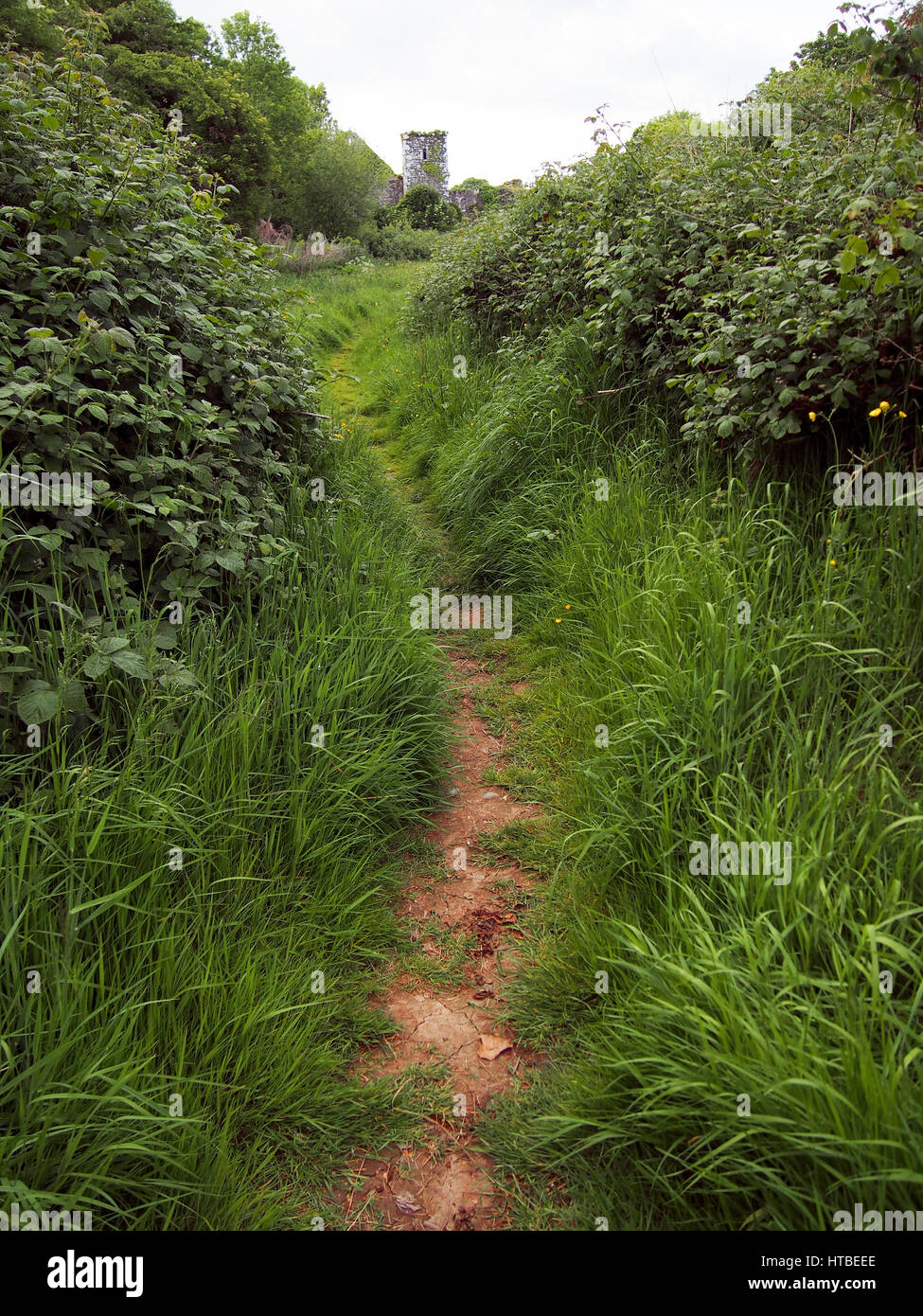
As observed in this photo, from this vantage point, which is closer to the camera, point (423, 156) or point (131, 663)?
point (131, 663)

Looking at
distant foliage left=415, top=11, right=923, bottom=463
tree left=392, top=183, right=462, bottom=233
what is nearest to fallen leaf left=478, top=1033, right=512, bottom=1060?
distant foliage left=415, top=11, right=923, bottom=463

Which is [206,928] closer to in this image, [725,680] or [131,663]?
[131,663]

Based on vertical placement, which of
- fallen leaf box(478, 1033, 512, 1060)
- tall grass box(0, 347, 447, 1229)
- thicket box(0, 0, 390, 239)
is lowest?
fallen leaf box(478, 1033, 512, 1060)

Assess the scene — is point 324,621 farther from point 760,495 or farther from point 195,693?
point 760,495

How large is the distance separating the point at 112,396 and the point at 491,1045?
2.48 m

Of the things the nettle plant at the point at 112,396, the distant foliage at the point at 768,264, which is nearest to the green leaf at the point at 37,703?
the nettle plant at the point at 112,396

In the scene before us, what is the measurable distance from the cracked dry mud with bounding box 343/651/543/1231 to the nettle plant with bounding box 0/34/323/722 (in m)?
1.26

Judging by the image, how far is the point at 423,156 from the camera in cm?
4203

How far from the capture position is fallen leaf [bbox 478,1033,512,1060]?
2.04 metres

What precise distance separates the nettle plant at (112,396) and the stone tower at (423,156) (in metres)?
43.3

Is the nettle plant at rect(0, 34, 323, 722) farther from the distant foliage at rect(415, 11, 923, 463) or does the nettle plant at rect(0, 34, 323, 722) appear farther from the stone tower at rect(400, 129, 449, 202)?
the stone tower at rect(400, 129, 449, 202)

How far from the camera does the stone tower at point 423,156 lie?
40391 millimetres

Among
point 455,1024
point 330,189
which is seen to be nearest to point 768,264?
point 455,1024
